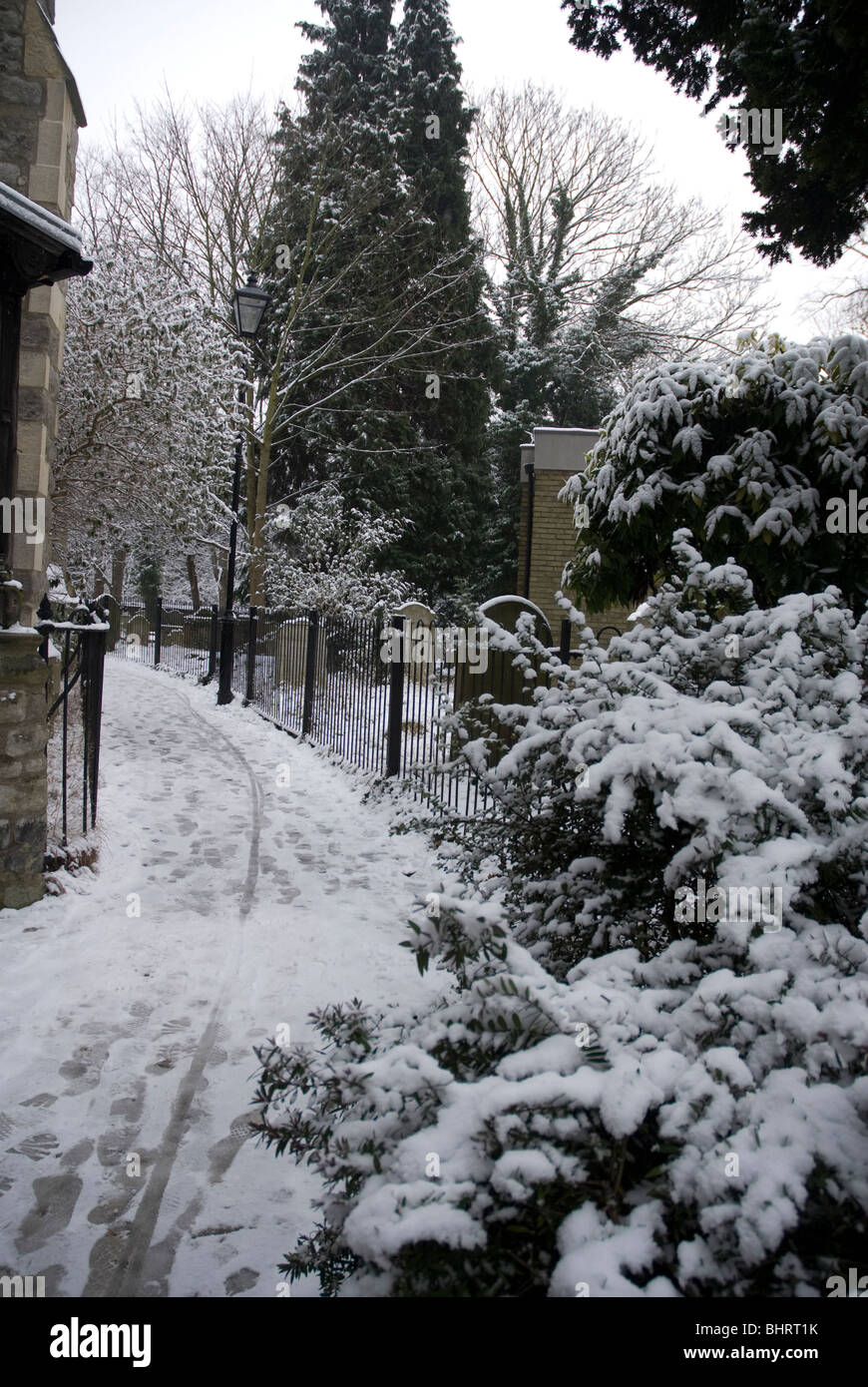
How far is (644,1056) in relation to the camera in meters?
1.69

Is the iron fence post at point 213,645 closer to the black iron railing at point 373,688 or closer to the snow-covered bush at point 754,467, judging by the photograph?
the black iron railing at point 373,688

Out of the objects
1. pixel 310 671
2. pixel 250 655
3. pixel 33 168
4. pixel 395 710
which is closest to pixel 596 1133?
pixel 395 710

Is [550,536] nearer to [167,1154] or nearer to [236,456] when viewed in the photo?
[236,456]

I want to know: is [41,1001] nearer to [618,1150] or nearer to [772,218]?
[618,1150]

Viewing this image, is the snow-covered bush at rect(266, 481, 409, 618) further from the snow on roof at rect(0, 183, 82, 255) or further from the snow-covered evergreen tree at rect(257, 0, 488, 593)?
the snow on roof at rect(0, 183, 82, 255)

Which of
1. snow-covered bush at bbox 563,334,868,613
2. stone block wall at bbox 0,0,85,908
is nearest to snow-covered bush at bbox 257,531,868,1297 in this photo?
snow-covered bush at bbox 563,334,868,613

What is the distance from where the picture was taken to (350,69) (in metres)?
23.0

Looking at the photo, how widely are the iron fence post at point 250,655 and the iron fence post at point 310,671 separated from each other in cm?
325

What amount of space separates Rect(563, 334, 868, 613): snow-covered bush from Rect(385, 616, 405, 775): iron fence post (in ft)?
8.31

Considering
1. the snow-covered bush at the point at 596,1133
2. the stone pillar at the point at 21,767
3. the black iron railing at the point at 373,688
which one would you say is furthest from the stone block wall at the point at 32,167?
the snow-covered bush at the point at 596,1133

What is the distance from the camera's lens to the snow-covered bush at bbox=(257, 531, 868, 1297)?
4.63 ft

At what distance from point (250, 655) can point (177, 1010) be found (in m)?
10.6

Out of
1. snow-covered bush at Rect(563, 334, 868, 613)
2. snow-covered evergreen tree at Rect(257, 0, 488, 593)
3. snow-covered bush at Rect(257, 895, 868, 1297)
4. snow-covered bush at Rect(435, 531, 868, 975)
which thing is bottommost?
snow-covered bush at Rect(257, 895, 868, 1297)

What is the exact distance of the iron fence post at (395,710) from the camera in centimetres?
803
